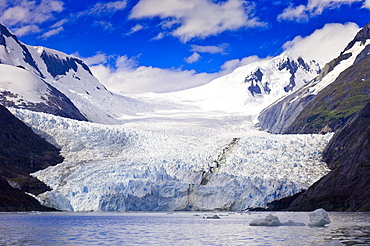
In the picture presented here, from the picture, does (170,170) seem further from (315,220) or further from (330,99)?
(330,99)

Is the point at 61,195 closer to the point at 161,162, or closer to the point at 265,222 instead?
the point at 161,162

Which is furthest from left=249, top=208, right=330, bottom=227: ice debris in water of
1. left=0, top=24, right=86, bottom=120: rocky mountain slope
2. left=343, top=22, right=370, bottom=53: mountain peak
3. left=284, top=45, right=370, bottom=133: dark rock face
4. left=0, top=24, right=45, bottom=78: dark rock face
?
left=0, top=24, right=45, bottom=78: dark rock face

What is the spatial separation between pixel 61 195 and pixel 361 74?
87.6 metres

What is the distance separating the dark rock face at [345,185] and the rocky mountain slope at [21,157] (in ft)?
106

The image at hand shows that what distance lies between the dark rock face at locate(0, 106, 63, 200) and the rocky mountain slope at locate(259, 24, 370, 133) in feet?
198

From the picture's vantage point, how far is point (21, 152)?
79625 mm

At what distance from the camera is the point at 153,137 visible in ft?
268

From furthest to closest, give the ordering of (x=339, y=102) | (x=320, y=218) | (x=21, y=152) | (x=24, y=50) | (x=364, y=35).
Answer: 1. (x=24, y=50)
2. (x=364, y=35)
3. (x=339, y=102)
4. (x=21, y=152)
5. (x=320, y=218)

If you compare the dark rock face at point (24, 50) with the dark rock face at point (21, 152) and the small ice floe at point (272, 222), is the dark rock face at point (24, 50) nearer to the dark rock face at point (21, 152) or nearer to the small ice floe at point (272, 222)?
the dark rock face at point (21, 152)

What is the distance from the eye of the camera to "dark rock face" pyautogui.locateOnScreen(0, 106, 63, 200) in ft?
233

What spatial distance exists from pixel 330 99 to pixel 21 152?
77.9 m

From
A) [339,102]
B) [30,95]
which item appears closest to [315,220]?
[339,102]

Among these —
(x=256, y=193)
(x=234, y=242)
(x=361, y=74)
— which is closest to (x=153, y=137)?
(x=256, y=193)

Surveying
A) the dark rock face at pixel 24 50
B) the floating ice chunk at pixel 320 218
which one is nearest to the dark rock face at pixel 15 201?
the floating ice chunk at pixel 320 218
